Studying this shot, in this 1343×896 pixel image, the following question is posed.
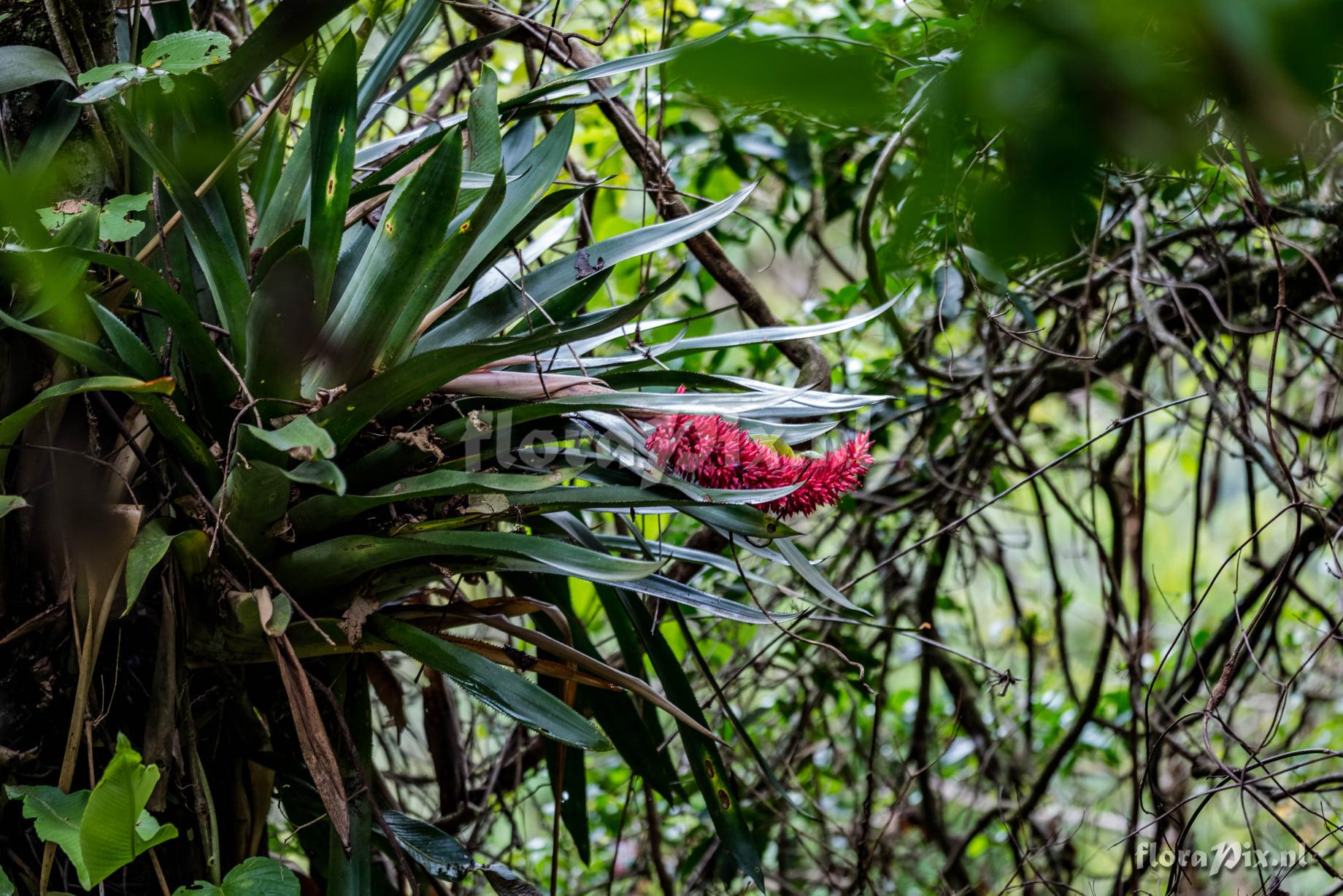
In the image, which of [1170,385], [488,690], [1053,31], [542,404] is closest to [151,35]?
[542,404]

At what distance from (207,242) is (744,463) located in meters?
0.44

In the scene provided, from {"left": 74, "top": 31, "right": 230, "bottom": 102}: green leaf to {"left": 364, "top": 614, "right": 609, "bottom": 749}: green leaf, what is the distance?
441mm

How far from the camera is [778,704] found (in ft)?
5.25

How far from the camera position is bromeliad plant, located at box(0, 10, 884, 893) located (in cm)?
67

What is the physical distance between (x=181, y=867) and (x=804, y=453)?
0.64m

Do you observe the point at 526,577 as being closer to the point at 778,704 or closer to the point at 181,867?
the point at 181,867

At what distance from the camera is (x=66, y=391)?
61 cm

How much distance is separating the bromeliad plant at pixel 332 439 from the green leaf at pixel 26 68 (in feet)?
0.15

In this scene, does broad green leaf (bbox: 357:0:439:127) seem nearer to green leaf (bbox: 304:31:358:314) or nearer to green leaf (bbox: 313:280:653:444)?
green leaf (bbox: 304:31:358:314)

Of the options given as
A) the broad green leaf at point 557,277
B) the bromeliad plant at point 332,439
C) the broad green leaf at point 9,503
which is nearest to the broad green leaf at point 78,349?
the bromeliad plant at point 332,439

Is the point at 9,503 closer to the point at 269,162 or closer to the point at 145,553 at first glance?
the point at 145,553

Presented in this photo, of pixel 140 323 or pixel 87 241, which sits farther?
pixel 140 323

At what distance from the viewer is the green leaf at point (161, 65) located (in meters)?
0.66

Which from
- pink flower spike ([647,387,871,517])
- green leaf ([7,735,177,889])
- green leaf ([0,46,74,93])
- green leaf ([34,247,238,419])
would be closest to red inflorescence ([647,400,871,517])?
pink flower spike ([647,387,871,517])
